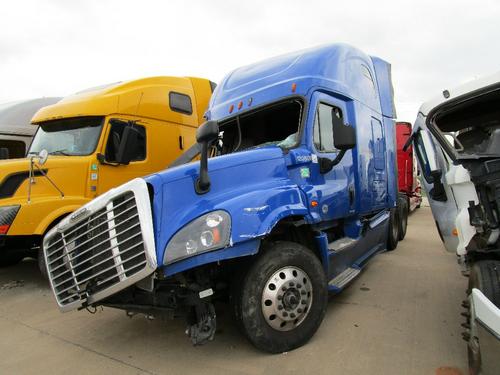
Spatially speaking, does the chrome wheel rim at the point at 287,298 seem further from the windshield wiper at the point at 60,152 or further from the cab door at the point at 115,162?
the windshield wiper at the point at 60,152

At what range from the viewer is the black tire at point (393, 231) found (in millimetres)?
7688

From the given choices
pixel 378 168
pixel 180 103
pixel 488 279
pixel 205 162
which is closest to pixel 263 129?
pixel 205 162

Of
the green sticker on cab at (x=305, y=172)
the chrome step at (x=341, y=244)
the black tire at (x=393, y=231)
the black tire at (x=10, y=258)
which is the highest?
the green sticker on cab at (x=305, y=172)

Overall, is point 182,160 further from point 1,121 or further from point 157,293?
point 1,121

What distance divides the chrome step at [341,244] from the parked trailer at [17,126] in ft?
23.6

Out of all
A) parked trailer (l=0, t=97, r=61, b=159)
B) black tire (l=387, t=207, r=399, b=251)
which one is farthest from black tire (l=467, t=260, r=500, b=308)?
parked trailer (l=0, t=97, r=61, b=159)

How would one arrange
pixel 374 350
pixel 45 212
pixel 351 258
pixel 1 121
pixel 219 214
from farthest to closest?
1. pixel 1 121
2. pixel 45 212
3. pixel 351 258
4. pixel 374 350
5. pixel 219 214

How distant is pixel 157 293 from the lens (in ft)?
10.9

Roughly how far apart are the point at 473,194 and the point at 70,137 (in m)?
5.71

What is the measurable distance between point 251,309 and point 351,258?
214 cm

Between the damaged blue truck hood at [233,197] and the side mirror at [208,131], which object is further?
the side mirror at [208,131]

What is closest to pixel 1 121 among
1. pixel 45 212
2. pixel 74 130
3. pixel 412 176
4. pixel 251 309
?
pixel 74 130

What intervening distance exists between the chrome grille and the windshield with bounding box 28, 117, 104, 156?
2.82 meters

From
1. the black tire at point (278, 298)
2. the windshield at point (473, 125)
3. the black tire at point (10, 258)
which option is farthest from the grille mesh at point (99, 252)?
the black tire at point (10, 258)
